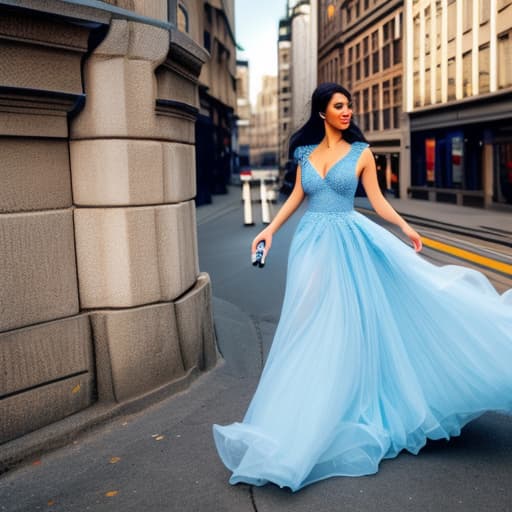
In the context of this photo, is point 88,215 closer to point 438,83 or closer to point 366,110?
point 438,83

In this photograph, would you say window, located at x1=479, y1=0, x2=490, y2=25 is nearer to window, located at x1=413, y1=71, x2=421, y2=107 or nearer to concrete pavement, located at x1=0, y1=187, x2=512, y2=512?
window, located at x1=413, y1=71, x2=421, y2=107

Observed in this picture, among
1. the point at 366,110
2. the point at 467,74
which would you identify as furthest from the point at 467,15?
the point at 366,110

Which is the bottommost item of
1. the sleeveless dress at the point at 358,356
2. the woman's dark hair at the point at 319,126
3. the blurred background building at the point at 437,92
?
the sleeveless dress at the point at 358,356

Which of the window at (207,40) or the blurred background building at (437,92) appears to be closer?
the blurred background building at (437,92)

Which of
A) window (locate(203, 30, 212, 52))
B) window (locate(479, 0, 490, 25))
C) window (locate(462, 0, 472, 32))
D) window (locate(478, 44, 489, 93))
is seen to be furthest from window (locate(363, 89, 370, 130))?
window (locate(479, 0, 490, 25))

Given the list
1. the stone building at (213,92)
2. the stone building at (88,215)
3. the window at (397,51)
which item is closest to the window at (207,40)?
the stone building at (213,92)

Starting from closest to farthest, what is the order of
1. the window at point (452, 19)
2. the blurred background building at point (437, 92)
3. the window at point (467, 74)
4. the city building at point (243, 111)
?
the blurred background building at point (437, 92) < the window at point (467, 74) < the window at point (452, 19) < the city building at point (243, 111)

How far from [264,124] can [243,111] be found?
1619cm

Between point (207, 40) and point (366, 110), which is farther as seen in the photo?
point (366, 110)

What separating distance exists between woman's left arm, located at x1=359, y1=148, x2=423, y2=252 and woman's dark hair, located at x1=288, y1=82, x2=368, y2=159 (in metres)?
0.13

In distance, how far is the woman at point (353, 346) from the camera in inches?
130

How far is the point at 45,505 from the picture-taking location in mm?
3221

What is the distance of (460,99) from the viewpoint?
26688 millimetres

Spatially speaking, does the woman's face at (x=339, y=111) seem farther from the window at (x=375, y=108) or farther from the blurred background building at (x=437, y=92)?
the window at (x=375, y=108)
